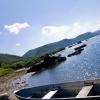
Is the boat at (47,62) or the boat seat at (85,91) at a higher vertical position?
the boat at (47,62)

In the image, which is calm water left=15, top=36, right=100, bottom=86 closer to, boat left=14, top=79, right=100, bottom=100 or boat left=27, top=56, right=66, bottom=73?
boat left=27, top=56, right=66, bottom=73

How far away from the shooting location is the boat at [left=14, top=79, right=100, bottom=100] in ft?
77.3

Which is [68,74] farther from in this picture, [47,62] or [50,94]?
[47,62]

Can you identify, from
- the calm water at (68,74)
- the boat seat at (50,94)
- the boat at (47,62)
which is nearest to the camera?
the boat seat at (50,94)

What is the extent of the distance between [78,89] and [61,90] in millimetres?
2140

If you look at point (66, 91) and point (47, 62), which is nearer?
point (66, 91)

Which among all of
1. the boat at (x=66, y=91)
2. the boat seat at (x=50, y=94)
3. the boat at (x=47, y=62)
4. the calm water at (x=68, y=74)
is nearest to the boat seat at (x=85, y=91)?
the boat at (x=66, y=91)

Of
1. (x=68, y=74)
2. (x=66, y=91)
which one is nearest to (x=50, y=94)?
(x=66, y=91)

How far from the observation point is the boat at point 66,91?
2356cm

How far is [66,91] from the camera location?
26562 mm

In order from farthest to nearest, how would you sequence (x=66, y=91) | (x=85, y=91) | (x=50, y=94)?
(x=66, y=91) → (x=50, y=94) → (x=85, y=91)

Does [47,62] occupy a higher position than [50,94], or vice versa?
[47,62]

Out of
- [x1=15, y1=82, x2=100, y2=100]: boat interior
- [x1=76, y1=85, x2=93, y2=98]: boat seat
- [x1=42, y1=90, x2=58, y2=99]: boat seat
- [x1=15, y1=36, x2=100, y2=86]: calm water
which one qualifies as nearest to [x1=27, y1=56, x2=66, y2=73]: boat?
[x1=15, y1=36, x2=100, y2=86]: calm water

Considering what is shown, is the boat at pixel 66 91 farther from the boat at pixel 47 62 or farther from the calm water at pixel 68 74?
the boat at pixel 47 62
